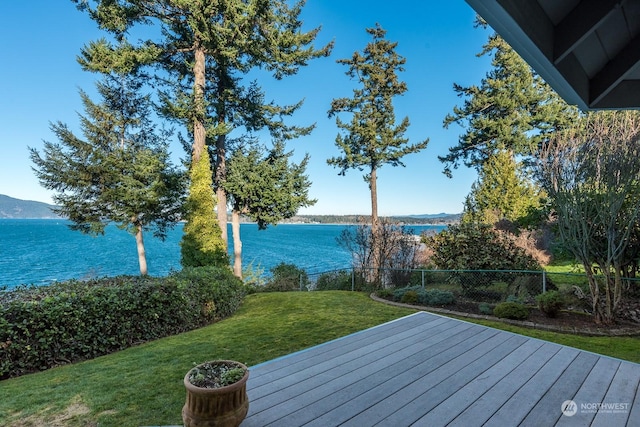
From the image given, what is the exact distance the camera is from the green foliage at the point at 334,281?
419 inches

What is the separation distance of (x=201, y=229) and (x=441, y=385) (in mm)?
8230

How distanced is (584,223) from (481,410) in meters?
5.01

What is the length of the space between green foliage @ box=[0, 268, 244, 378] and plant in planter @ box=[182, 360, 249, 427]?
11.9 feet

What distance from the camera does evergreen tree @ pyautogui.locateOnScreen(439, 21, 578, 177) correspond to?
15398mm

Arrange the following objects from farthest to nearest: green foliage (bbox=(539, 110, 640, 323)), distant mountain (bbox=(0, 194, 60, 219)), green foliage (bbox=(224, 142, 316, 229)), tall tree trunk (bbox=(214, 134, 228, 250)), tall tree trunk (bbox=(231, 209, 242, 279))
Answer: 1. distant mountain (bbox=(0, 194, 60, 219))
2. tall tree trunk (bbox=(231, 209, 242, 279))
3. green foliage (bbox=(224, 142, 316, 229))
4. tall tree trunk (bbox=(214, 134, 228, 250))
5. green foliage (bbox=(539, 110, 640, 323))

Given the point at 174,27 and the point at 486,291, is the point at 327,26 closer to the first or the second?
the point at 174,27

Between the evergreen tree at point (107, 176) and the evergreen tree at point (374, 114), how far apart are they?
866 cm

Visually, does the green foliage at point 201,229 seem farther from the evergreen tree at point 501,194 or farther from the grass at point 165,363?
the evergreen tree at point 501,194

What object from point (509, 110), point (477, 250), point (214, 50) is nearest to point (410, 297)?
point (477, 250)

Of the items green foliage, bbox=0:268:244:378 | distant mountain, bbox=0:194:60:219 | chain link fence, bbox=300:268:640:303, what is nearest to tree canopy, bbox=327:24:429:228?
chain link fence, bbox=300:268:640:303

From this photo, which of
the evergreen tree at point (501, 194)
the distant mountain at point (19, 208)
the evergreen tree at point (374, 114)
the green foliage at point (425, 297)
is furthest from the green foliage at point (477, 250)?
the distant mountain at point (19, 208)

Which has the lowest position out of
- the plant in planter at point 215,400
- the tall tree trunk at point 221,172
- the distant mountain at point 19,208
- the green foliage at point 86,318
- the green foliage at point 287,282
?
the green foliage at point 287,282

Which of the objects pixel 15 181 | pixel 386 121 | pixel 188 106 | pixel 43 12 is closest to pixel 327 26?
pixel 386 121

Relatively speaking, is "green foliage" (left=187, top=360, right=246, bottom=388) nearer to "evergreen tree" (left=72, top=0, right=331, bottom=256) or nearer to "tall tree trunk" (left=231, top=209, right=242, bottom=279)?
"evergreen tree" (left=72, top=0, right=331, bottom=256)
